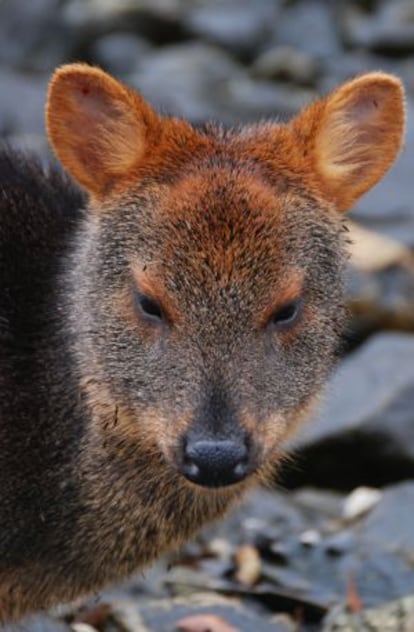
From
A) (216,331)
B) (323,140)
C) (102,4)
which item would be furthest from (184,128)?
(102,4)

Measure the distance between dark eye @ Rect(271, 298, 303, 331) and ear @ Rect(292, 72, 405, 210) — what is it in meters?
0.72

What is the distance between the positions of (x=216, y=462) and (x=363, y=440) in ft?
15.1

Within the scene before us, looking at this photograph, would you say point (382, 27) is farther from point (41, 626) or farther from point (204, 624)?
point (41, 626)

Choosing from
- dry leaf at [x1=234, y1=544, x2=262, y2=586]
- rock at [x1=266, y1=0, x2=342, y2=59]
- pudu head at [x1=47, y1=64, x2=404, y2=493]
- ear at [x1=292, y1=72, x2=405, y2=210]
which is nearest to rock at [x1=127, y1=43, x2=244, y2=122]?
rock at [x1=266, y1=0, x2=342, y2=59]

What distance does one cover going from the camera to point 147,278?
271 inches

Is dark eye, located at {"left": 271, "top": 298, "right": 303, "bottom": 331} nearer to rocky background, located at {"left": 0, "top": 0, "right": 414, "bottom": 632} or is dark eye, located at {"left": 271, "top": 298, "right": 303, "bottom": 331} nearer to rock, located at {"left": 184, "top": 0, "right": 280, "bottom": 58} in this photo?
rocky background, located at {"left": 0, "top": 0, "right": 414, "bottom": 632}

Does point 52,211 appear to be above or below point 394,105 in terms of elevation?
below

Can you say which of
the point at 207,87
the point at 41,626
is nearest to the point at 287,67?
the point at 207,87

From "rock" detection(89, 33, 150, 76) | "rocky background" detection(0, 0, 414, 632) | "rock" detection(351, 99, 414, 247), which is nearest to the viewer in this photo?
"rocky background" detection(0, 0, 414, 632)

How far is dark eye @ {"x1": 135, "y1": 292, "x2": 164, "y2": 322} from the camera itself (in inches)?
270

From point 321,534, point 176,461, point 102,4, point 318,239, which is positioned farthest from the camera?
point 102,4

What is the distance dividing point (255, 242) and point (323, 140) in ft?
2.82

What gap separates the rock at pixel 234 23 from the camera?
837 inches

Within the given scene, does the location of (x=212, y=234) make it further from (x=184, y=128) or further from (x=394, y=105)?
(x=394, y=105)
